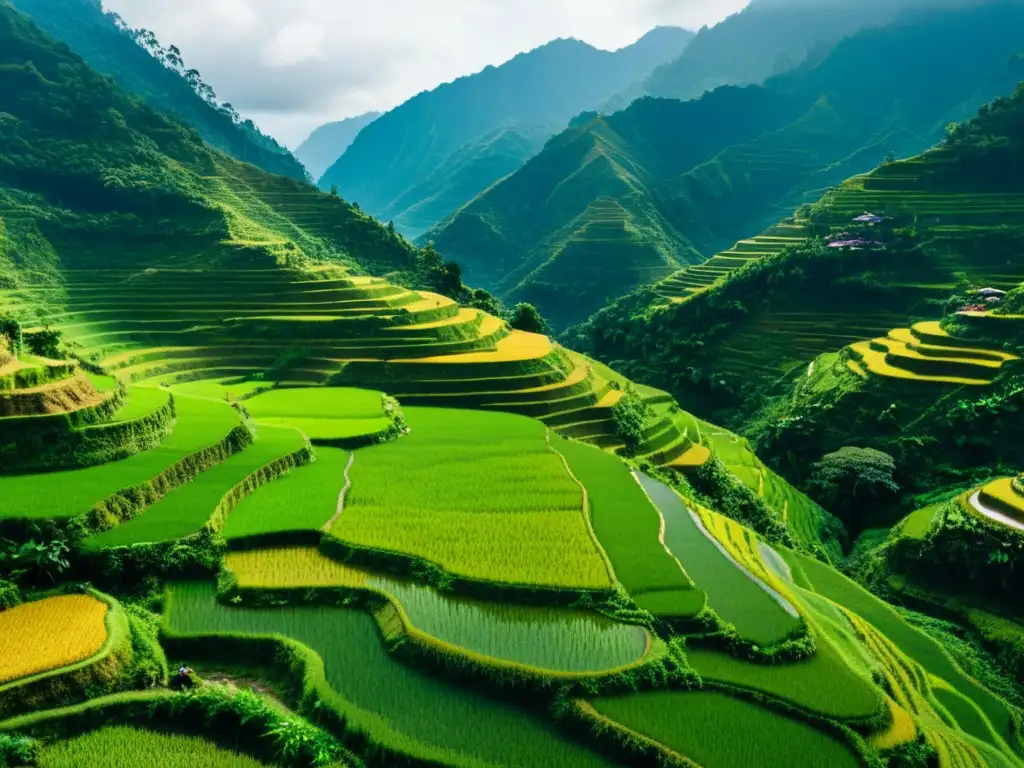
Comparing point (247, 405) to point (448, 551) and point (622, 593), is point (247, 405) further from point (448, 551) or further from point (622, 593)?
point (622, 593)

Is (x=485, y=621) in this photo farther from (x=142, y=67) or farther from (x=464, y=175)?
(x=464, y=175)

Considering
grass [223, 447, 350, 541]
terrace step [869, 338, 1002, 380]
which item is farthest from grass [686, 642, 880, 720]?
terrace step [869, 338, 1002, 380]

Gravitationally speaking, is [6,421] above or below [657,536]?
above

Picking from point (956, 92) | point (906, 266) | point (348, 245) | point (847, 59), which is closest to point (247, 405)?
point (348, 245)

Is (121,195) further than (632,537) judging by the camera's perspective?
Yes

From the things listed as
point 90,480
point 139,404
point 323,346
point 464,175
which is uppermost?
point 464,175

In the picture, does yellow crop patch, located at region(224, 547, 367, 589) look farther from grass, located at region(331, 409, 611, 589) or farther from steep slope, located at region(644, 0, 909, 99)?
steep slope, located at region(644, 0, 909, 99)

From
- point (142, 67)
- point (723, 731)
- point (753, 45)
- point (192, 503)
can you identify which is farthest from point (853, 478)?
point (753, 45)
